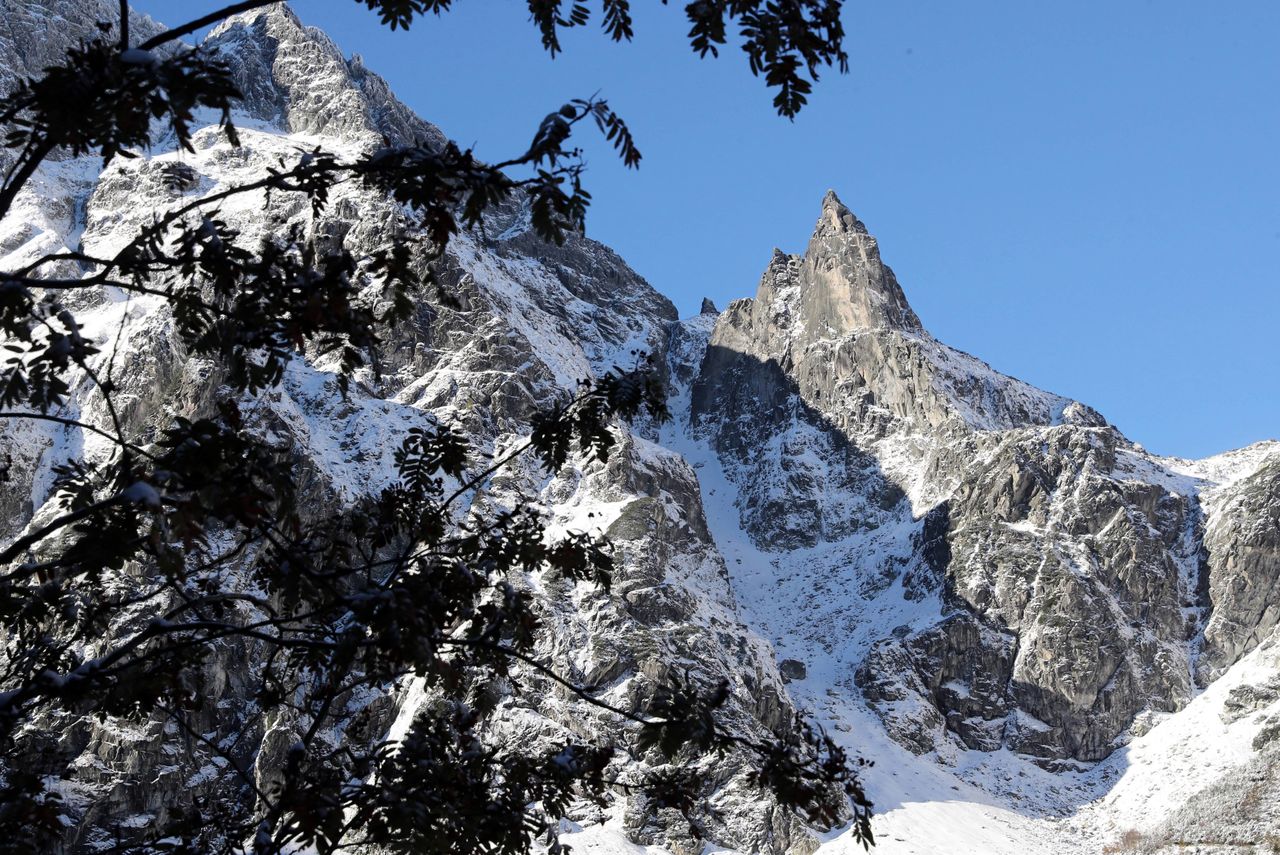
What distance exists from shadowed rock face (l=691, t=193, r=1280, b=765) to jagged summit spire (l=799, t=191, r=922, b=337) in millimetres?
2925

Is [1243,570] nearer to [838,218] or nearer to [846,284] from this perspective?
[846,284]

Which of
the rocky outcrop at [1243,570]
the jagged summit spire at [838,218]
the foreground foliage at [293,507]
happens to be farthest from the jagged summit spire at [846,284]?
the foreground foliage at [293,507]

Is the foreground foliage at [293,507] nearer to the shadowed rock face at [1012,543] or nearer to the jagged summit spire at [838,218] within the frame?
the shadowed rock face at [1012,543]

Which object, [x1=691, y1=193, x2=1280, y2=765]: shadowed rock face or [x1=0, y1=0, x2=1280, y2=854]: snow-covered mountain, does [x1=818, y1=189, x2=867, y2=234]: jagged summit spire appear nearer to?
[x1=0, y1=0, x2=1280, y2=854]: snow-covered mountain

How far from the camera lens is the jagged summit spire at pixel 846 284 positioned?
172 metres

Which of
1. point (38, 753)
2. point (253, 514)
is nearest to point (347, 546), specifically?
point (38, 753)

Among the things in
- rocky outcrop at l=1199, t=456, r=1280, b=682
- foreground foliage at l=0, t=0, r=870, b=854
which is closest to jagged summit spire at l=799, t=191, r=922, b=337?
rocky outcrop at l=1199, t=456, r=1280, b=682

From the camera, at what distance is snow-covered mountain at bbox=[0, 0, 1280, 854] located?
325 feet

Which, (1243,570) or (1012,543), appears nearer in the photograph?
(1243,570)

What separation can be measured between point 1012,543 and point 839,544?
23.5 meters

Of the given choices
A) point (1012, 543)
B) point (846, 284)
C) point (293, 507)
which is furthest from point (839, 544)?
point (293, 507)

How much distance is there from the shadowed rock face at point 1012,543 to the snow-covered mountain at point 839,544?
310 mm

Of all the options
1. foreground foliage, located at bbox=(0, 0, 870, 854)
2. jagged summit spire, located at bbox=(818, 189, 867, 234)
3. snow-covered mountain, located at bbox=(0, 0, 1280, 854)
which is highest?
jagged summit spire, located at bbox=(818, 189, 867, 234)

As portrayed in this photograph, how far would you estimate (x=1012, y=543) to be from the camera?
433ft
